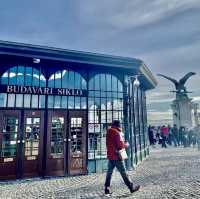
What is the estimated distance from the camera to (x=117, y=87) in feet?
29.6

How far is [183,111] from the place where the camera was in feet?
73.4

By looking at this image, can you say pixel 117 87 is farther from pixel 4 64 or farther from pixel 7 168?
pixel 7 168

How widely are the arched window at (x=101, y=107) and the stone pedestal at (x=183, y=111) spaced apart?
14.9 m

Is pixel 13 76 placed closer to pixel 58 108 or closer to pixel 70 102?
pixel 58 108

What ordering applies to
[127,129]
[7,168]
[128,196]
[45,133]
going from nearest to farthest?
[128,196] < [7,168] < [45,133] < [127,129]

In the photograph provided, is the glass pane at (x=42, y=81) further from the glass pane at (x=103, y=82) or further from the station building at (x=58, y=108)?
the glass pane at (x=103, y=82)

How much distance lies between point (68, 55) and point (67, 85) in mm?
1066

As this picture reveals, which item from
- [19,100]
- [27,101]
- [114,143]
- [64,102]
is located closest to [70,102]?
[64,102]

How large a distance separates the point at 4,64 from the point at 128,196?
5.49 m

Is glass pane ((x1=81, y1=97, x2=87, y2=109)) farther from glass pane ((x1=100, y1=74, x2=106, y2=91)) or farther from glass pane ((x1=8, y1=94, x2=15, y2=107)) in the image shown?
glass pane ((x1=8, y1=94, x2=15, y2=107))

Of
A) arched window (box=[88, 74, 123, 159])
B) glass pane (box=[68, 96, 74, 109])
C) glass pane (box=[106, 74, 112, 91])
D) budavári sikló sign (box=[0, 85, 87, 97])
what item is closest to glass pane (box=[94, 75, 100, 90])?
arched window (box=[88, 74, 123, 159])

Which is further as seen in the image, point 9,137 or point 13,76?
point 13,76

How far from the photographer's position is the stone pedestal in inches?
866

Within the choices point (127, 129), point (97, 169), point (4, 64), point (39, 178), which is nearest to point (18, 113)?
point (4, 64)
